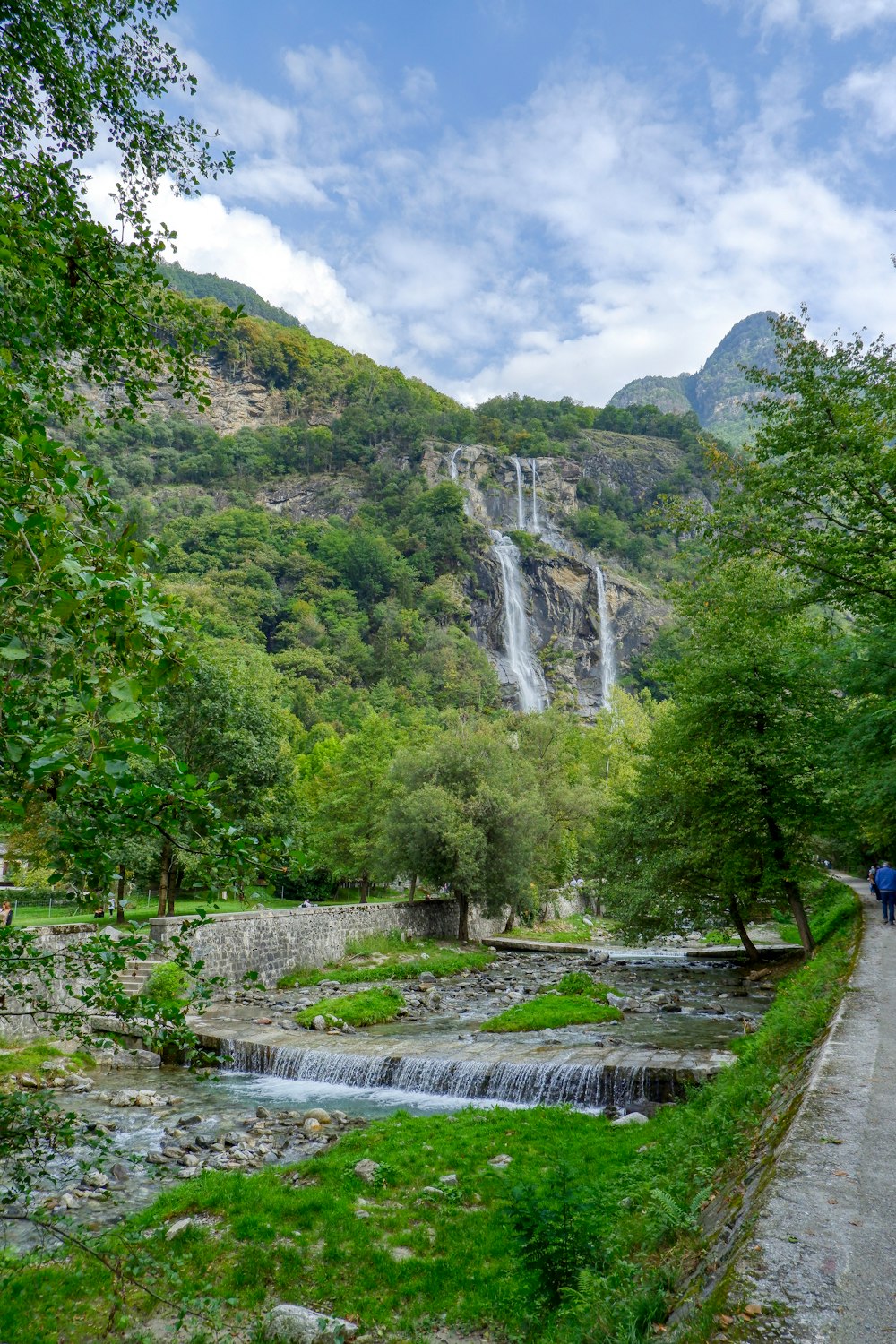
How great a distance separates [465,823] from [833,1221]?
2817cm

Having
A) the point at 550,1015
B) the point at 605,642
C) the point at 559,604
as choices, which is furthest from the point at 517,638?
the point at 550,1015

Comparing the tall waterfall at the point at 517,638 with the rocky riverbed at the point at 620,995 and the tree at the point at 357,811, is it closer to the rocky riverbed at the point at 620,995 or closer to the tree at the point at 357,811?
the tree at the point at 357,811

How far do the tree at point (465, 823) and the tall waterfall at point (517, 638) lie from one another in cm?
5145

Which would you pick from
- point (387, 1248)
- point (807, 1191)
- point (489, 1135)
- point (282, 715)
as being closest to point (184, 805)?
point (807, 1191)

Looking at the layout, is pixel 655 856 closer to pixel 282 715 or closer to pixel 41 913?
pixel 282 715

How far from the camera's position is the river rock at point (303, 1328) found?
→ 557 cm

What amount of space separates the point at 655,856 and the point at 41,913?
2391cm

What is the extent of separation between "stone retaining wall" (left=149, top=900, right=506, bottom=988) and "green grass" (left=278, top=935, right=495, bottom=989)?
1.59ft

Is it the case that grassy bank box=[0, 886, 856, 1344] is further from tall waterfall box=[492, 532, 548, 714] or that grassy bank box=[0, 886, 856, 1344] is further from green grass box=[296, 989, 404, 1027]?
tall waterfall box=[492, 532, 548, 714]

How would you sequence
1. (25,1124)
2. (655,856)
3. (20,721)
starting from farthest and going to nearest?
(655,856) < (25,1124) < (20,721)

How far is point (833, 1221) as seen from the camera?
11.3ft

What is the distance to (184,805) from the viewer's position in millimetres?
2639

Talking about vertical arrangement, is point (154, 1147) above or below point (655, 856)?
below

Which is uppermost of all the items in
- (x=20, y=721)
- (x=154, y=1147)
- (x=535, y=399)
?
(x=535, y=399)
